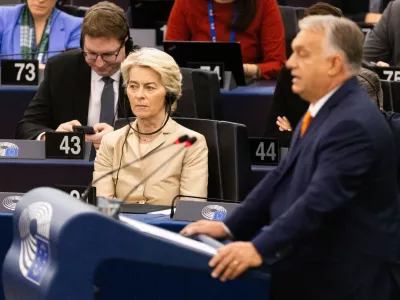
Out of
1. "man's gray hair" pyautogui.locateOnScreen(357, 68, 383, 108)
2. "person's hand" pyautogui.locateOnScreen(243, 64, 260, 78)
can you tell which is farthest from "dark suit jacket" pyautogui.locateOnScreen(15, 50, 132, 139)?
"man's gray hair" pyautogui.locateOnScreen(357, 68, 383, 108)

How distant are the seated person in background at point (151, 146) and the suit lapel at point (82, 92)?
75cm

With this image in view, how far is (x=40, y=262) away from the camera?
8.57 feet

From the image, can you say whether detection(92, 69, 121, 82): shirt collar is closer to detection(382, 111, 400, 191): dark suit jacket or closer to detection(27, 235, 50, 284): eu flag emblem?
detection(382, 111, 400, 191): dark suit jacket

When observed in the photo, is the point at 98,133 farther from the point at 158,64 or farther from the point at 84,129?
the point at 158,64

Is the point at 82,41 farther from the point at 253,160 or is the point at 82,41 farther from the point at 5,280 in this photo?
the point at 5,280

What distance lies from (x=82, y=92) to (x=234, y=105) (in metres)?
0.89

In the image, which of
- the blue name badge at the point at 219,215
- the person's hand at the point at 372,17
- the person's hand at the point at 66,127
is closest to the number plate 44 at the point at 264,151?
the person's hand at the point at 66,127

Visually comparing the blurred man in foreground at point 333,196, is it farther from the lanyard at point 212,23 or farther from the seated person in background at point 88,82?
the lanyard at point 212,23

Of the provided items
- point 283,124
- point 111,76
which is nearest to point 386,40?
point 283,124

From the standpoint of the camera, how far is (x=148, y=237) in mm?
2535

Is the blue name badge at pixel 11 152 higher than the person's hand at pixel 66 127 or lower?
lower

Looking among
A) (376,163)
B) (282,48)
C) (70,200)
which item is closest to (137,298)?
(70,200)

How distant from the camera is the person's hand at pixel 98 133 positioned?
4336 mm

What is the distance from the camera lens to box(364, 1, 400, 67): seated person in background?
5785mm
